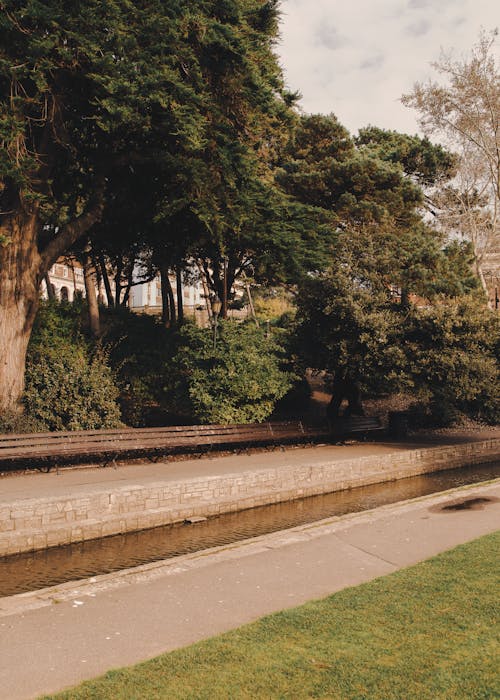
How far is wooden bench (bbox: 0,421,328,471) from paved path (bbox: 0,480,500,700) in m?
5.68

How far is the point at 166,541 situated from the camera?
1020 cm

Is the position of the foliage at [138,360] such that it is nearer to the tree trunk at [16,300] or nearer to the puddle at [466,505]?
the tree trunk at [16,300]

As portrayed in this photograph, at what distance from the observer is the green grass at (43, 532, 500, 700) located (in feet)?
13.5

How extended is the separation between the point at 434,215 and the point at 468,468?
13.5 m

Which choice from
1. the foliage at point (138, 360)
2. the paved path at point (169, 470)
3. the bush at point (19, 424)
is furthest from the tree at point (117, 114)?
the foliage at point (138, 360)

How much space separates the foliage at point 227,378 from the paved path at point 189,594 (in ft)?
24.5

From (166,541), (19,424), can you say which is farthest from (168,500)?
(19,424)

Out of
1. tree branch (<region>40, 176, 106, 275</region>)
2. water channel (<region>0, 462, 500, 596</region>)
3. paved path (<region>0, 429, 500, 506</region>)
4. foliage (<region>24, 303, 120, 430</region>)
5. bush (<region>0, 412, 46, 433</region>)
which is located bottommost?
water channel (<region>0, 462, 500, 596</region>)

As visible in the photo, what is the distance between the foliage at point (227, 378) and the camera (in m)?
16.8

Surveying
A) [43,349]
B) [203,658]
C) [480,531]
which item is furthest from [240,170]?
[203,658]

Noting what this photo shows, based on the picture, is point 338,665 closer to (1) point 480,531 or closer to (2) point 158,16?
(1) point 480,531

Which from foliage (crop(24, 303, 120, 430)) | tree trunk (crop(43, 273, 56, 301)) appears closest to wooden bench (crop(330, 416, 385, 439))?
foliage (crop(24, 303, 120, 430))

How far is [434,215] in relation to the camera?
93.1 ft

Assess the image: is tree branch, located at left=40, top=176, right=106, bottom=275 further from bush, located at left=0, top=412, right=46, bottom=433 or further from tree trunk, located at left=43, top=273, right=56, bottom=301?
bush, located at left=0, top=412, right=46, bottom=433
